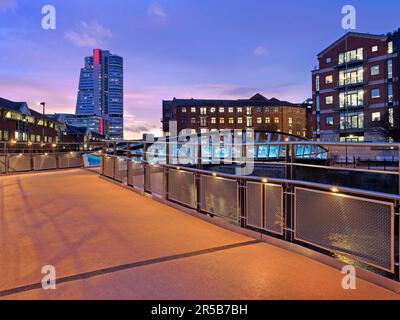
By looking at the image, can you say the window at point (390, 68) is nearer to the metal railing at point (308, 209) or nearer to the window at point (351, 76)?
the window at point (351, 76)

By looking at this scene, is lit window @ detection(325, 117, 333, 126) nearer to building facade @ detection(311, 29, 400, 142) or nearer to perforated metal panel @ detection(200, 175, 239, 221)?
building facade @ detection(311, 29, 400, 142)

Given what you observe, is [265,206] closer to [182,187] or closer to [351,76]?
[182,187]

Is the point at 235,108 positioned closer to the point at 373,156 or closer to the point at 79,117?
the point at 373,156

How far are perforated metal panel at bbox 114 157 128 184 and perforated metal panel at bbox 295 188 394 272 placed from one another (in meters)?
6.59

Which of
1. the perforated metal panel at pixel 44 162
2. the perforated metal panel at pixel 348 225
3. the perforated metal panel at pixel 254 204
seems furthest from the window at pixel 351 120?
the perforated metal panel at pixel 348 225

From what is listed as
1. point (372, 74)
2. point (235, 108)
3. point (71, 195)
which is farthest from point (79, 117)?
point (71, 195)

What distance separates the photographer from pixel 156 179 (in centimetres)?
773

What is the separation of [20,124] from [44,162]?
40.4 metres

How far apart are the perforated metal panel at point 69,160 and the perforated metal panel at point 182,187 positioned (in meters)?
12.2

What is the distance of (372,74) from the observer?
157 feet

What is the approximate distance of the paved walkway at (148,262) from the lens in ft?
9.61

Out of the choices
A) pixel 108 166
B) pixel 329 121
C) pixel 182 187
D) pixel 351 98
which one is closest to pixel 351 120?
pixel 351 98

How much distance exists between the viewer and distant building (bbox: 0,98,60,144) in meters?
46.0
